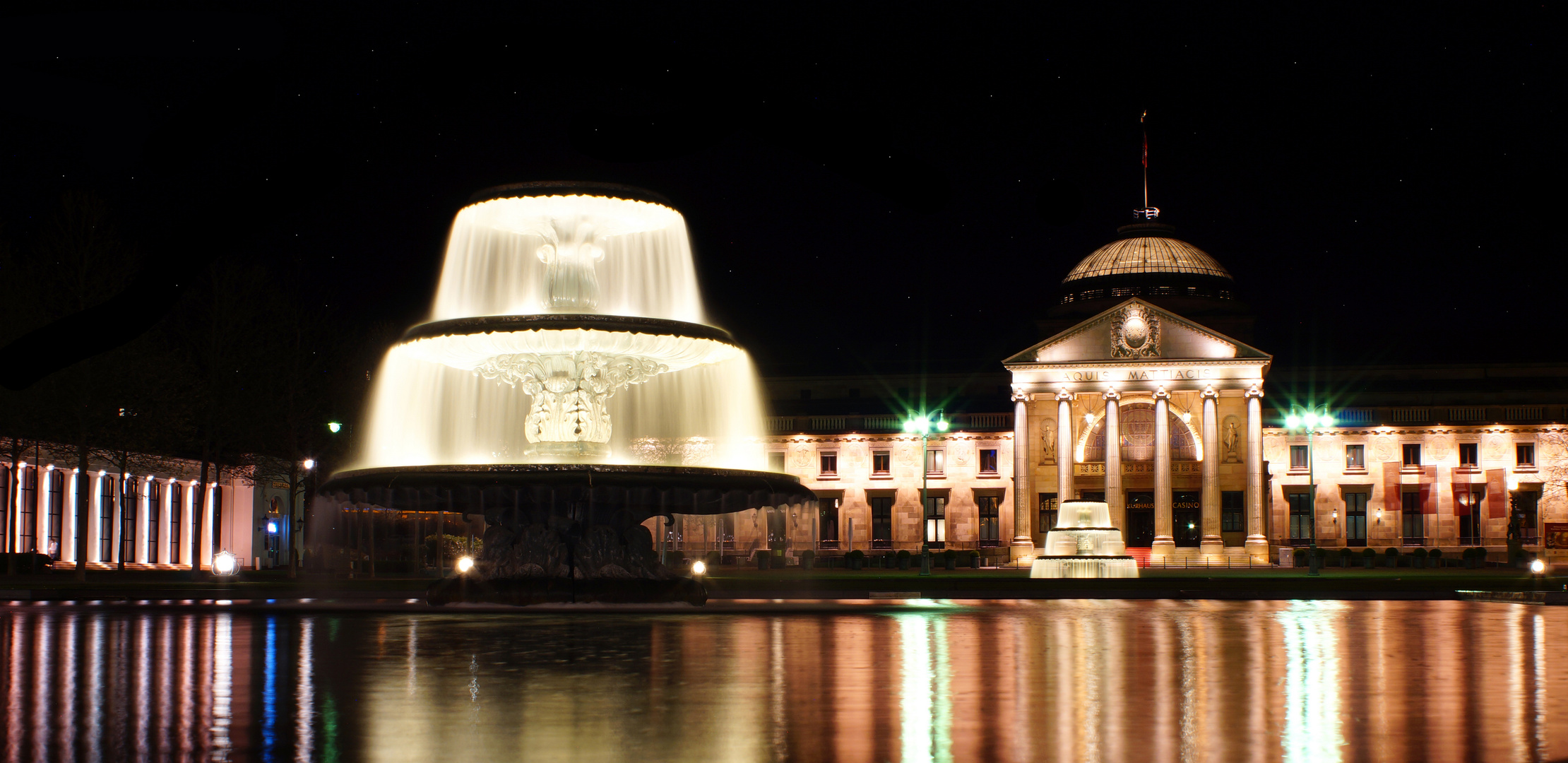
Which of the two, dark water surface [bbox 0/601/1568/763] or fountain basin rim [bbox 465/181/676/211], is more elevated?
fountain basin rim [bbox 465/181/676/211]

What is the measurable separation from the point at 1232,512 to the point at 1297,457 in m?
6.01

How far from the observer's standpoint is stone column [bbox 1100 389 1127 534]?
7662cm

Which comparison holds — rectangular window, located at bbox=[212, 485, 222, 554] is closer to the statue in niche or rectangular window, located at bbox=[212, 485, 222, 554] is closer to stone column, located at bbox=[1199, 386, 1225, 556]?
the statue in niche

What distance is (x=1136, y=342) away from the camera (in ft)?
251

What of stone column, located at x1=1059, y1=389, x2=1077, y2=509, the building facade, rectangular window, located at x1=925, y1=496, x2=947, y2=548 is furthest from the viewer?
rectangular window, located at x1=925, y1=496, x2=947, y2=548

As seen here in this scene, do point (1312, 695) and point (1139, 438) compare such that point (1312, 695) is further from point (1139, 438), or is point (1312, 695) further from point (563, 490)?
point (1139, 438)

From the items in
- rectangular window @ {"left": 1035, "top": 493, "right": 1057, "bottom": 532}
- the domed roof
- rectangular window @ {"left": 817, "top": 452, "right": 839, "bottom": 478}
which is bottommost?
rectangular window @ {"left": 1035, "top": 493, "right": 1057, "bottom": 532}

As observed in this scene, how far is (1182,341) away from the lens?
76.8m

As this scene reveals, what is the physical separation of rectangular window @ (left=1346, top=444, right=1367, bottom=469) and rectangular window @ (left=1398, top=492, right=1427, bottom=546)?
2619mm

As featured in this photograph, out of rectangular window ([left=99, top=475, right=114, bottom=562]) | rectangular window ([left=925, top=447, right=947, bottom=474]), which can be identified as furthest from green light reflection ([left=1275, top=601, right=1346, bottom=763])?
rectangular window ([left=925, top=447, right=947, bottom=474])

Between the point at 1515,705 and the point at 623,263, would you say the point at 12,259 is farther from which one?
the point at 1515,705

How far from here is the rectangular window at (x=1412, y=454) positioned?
81.2 metres

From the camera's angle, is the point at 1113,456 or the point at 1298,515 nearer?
the point at 1113,456

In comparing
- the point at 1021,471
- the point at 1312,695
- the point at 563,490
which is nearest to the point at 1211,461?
the point at 1021,471
